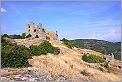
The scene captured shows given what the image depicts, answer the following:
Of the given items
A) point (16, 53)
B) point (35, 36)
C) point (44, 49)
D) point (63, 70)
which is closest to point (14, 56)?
point (16, 53)

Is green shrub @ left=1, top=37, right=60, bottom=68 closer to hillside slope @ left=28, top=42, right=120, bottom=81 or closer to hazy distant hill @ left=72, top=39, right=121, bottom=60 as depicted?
hillside slope @ left=28, top=42, right=120, bottom=81

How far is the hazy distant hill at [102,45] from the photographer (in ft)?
20.9

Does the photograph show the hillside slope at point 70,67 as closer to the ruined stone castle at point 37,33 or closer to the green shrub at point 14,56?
the green shrub at point 14,56

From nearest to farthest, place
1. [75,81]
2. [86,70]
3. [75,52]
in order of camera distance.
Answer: [75,81], [86,70], [75,52]

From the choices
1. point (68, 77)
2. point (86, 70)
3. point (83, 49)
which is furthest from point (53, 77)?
point (83, 49)

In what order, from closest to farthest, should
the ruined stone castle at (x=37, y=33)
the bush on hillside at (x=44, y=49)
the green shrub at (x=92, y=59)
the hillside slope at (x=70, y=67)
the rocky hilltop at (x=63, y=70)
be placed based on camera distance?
the rocky hilltop at (x=63, y=70), the hillside slope at (x=70, y=67), the bush on hillside at (x=44, y=49), the green shrub at (x=92, y=59), the ruined stone castle at (x=37, y=33)

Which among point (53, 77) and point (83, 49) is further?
point (83, 49)

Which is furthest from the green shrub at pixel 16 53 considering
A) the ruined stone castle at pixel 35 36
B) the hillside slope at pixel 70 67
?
the ruined stone castle at pixel 35 36

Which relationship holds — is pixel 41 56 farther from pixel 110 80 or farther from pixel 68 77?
pixel 110 80

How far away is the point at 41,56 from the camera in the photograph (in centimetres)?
693

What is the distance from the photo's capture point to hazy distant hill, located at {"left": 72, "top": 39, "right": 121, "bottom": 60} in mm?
6367

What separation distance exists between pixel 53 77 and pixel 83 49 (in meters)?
1.21

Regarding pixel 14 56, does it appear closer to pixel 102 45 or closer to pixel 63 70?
pixel 63 70

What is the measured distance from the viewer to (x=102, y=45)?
7102mm
